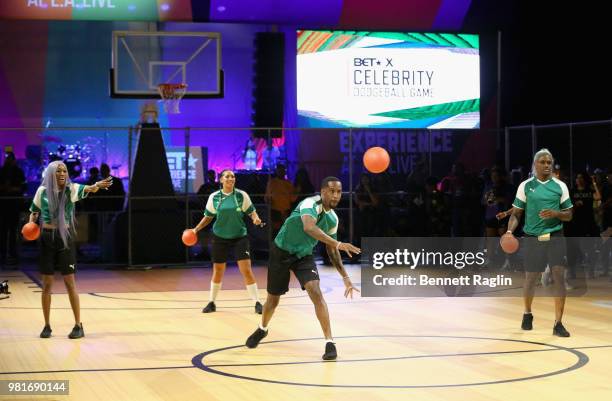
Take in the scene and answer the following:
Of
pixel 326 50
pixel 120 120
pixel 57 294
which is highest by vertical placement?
pixel 326 50

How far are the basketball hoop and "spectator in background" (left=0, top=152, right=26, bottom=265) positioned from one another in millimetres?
3816

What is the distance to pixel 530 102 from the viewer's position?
92.2 ft

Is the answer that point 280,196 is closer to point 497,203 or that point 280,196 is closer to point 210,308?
point 497,203

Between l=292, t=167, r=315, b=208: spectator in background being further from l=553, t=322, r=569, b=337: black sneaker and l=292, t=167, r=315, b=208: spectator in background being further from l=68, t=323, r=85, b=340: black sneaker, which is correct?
l=553, t=322, r=569, b=337: black sneaker

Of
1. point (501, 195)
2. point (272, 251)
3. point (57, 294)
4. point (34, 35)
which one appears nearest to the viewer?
point (272, 251)

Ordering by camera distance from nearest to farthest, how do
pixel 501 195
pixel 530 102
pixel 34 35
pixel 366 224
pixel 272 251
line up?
pixel 272 251 → pixel 501 195 → pixel 366 224 → pixel 34 35 → pixel 530 102

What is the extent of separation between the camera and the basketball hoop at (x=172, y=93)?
2381cm

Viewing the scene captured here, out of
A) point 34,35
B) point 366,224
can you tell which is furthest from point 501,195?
point 34,35

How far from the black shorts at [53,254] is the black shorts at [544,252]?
20.2 feet

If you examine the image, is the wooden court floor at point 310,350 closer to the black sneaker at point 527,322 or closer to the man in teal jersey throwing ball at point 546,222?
the black sneaker at point 527,322

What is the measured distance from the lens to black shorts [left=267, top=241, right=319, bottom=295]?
38.2 ft

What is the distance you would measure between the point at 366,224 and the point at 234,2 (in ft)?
24.7

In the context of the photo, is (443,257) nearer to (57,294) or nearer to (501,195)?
(501,195)

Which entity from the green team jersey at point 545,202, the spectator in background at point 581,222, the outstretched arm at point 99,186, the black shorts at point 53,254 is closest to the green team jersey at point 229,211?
the outstretched arm at point 99,186
